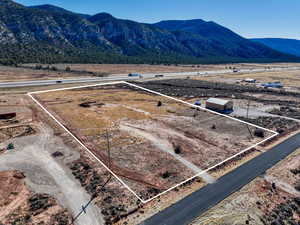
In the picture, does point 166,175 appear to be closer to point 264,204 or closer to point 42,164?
point 264,204

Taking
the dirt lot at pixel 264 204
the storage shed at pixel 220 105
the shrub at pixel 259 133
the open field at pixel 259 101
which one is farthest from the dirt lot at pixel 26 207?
the storage shed at pixel 220 105

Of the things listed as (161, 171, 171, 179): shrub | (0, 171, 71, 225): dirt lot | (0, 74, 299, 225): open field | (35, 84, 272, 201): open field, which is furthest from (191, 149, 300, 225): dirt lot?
(0, 171, 71, 225): dirt lot

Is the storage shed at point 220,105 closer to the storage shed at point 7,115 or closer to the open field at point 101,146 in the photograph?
the open field at point 101,146

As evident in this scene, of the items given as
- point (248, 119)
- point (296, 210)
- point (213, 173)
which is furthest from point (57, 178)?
point (248, 119)

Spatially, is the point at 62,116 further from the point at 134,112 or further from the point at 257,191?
the point at 257,191

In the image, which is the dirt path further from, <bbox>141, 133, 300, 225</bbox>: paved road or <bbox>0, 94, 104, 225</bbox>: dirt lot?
<bbox>141, 133, 300, 225</bbox>: paved road

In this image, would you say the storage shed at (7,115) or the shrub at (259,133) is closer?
the shrub at (259,133)
